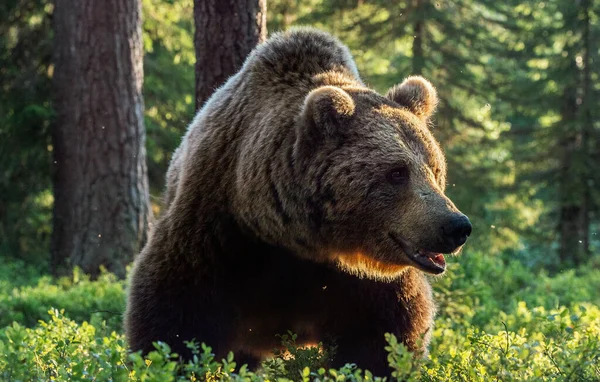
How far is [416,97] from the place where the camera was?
491cm

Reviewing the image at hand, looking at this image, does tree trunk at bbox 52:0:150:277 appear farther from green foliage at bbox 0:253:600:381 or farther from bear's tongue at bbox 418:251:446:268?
bear's tongue at bbox 418:251:446:268

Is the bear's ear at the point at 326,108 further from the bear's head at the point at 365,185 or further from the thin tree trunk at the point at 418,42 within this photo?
the thin tree trunk at the point at 418,42

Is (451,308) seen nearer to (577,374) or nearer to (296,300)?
(296,300)

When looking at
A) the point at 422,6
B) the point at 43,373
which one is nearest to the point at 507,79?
the point at 422,6

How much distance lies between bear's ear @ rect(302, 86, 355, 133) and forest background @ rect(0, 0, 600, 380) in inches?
85.9

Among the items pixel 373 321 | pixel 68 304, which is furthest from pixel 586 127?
pixel 373 321

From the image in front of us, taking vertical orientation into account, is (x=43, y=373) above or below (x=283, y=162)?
below

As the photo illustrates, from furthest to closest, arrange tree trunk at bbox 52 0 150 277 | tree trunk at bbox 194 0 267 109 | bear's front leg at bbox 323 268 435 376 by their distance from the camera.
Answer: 1. tree trunk at bbox 52 0 150 277
2. tree trunk at bbox 194 0 267 109
3. bear's front leg at bbox 323 268 435 376

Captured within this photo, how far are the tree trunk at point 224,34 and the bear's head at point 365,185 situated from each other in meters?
2.89

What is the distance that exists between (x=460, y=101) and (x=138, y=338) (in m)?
17.2

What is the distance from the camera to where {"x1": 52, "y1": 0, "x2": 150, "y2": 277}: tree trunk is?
1035 cm

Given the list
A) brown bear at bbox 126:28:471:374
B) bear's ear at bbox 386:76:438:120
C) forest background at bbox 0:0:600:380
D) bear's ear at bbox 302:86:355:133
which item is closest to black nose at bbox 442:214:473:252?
brown bear at bbox 126:28:471:374

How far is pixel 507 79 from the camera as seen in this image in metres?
19.9

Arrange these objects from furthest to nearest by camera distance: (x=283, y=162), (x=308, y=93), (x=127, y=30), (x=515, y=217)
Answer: (x=515, y=217), (x=127, y=30), (x=308, y=93), (x=283, y=162)
